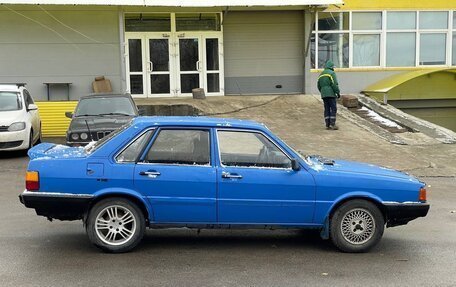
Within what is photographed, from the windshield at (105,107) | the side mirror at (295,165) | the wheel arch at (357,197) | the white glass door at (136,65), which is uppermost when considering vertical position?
the white glass door at (136,65)

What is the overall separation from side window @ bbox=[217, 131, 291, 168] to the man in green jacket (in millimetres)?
10176

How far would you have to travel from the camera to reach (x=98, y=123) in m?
11.9

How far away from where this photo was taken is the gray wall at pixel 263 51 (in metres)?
21.8

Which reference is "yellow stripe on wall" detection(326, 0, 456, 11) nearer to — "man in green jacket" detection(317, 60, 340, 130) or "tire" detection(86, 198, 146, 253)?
"man in green jacket" detection(317, 60, 340, 130)

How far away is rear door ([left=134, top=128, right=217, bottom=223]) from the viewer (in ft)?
19.4

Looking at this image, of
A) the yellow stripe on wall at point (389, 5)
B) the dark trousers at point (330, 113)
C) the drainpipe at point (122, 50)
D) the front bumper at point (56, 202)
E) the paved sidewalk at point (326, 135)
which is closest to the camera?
the front bumper at point (56, 202)

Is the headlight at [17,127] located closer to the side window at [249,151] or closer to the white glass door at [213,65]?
the side window at [249,151]

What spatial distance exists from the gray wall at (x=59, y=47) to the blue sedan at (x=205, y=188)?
48.4 feet

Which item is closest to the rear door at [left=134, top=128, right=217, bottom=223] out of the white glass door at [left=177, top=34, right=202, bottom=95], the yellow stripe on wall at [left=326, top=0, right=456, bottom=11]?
the white glass door at [left=177, top=34, right=202, bottom=95]

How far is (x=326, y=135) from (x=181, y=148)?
10.2 m

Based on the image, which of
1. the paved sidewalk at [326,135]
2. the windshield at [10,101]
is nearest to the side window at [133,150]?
the paved sidewalk at [326,135]

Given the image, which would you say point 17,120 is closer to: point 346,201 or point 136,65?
point 136,65

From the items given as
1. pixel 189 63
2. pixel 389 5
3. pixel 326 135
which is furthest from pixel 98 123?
pixel 389 5

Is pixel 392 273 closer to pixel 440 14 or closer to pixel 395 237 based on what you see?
pixel 395 237
